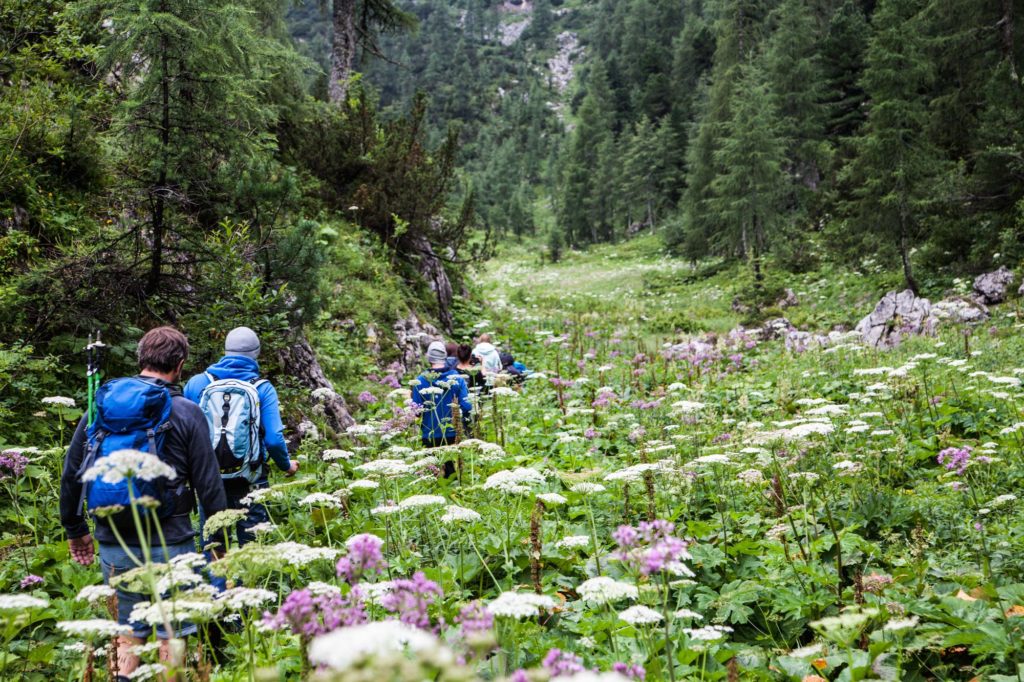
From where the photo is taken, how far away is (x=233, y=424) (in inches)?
187

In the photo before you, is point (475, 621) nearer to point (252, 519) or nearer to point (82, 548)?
point (82, 548)

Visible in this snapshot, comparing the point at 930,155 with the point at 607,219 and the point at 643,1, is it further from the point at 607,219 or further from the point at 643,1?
the point at 643,1

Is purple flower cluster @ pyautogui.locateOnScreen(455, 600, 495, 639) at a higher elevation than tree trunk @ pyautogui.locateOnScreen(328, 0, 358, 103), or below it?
below

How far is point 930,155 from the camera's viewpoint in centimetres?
1845

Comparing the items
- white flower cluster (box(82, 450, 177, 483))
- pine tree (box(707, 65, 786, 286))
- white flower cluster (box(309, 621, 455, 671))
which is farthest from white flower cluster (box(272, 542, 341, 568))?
pine tree (box(707, 65, 786, 286))

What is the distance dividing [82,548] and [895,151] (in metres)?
22.6

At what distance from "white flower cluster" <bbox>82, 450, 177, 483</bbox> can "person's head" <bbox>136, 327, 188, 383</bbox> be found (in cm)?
180

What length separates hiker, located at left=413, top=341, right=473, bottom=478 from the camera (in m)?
7.46

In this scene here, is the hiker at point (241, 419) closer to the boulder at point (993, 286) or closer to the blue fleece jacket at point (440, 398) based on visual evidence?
the blue fleece jacket at point (440, 398)

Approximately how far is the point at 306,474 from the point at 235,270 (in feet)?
9.18

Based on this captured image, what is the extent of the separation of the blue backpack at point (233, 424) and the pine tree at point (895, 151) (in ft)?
62.8

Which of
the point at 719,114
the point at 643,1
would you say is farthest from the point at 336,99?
the point at 643,1

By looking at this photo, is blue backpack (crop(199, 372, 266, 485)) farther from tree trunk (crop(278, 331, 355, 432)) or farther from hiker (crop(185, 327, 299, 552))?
tree trunk (crop(278, 331, 355, 432))

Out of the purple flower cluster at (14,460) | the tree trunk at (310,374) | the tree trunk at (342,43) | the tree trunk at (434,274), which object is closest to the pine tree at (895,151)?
the tree trunk at (434,274)
